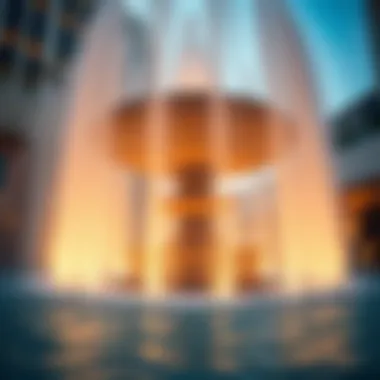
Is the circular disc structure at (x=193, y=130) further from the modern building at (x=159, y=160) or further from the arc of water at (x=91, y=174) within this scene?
the arc of water at (x=91, y=174)

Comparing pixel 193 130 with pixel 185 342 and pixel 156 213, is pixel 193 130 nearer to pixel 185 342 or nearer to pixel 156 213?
pixel 156 213

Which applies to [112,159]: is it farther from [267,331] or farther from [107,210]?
[267,331]

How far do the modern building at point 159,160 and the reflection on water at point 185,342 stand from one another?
3.82ft

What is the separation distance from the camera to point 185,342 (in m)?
1.51

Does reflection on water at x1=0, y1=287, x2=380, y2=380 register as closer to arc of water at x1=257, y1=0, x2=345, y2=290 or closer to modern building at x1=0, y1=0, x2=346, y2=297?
modern building at x1=0, y1=0, x2=346, y2=297

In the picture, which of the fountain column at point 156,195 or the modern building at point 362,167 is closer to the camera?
the fountain column at point 156,195

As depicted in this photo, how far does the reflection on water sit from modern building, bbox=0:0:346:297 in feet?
3.82

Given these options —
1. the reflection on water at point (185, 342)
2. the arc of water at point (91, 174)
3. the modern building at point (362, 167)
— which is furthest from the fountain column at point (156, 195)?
the modern building at point (362, 167)

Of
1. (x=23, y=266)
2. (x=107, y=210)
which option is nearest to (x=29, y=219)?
(x=23, y=266)

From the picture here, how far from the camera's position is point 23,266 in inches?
178

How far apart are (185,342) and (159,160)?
99.0 inches

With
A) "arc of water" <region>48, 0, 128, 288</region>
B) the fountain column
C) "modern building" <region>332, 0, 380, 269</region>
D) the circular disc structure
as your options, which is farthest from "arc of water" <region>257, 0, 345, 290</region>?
"arc of water" <region>48, 0, 128, 288</region>

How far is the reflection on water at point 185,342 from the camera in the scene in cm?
120

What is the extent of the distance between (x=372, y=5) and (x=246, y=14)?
1000 millimetres
